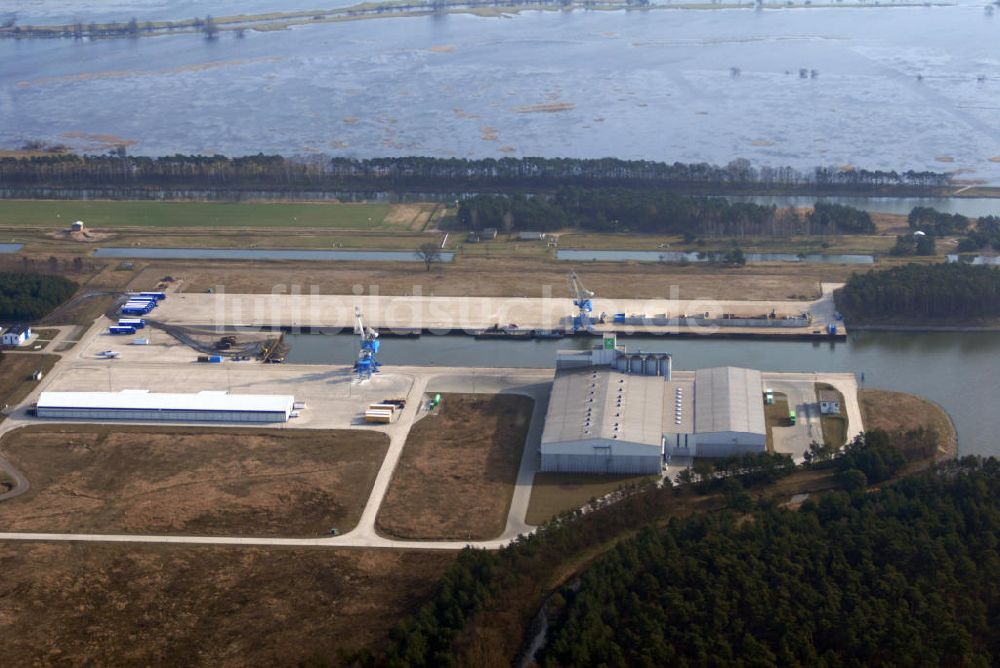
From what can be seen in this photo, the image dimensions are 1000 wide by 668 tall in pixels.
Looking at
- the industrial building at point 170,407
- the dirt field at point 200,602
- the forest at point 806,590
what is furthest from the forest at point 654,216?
the dirt field at point 200,602

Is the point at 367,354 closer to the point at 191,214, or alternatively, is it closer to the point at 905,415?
the point at 905,415

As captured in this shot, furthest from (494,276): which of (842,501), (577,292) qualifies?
(842,501)

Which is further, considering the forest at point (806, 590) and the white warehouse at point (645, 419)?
the white warehouse at point (645, 419)

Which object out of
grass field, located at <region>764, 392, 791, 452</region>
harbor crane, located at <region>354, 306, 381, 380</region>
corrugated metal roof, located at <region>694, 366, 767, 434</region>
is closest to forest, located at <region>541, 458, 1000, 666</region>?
corrugated metal roof, located at <region>694, 366, 767, 434</region>

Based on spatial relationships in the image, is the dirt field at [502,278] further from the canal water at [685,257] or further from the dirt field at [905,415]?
the dirt field at [905,415]

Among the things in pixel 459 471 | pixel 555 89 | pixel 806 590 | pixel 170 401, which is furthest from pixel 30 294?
pixel 555 89

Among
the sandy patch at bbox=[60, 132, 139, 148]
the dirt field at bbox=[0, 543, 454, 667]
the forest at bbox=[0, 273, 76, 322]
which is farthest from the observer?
the sandy patch at bbox=[60, 132, 139, 148]

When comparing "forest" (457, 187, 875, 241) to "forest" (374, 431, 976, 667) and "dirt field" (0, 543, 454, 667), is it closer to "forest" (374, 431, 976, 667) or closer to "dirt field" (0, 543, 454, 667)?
"forest" (374, 431, 976, 667)
